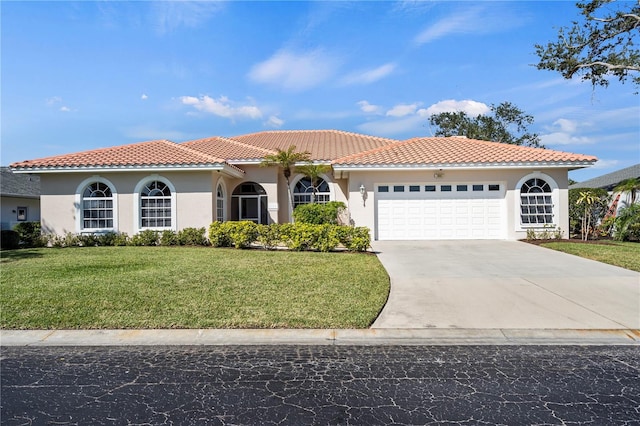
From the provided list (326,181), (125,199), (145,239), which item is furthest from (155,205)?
(326,181)

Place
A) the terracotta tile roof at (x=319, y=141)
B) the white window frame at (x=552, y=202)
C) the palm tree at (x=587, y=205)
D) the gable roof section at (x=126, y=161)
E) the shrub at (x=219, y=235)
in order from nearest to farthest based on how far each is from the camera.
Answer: the shrub at (x=219, y=235) → the gable roof section at (x=126, y=161) → the white window frame at (x=552, y=202) → the palm tree at (x=587, y=205) → the terracotta tile roof at (x=319, y=141)

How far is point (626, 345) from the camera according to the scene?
5.74 meters

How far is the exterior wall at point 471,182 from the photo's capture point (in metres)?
17.2

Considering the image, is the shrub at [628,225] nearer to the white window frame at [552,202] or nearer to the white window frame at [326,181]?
the white window frame at [552,202]

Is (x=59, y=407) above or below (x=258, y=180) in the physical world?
below

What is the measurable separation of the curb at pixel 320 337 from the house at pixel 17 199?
23051mm

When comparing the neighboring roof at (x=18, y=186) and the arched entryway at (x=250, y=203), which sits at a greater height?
the neighboring roof at (x=18, y=186)

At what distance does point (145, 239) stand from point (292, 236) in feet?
19.8

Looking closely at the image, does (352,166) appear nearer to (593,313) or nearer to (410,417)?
(593,313)

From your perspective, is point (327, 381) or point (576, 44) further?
point (576, 44)

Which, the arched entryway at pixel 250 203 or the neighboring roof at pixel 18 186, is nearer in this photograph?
the arched entryway at pixel 250 203

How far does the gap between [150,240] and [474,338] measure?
13.2 m

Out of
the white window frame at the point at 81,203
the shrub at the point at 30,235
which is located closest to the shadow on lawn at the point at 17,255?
the shrub at the point at 30,235

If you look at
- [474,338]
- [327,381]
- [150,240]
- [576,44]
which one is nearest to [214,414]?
[327,381]
